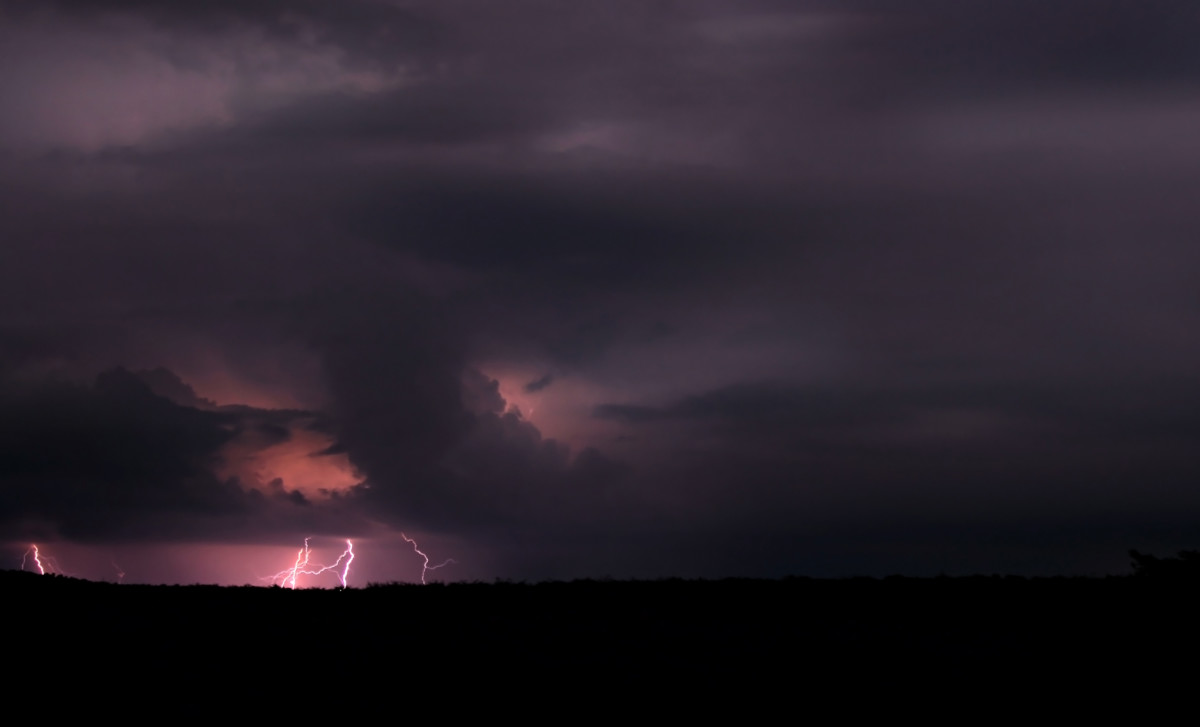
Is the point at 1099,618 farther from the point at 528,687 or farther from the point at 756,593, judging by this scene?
the point at 528,687

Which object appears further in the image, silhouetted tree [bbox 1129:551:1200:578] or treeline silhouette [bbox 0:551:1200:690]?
silhouetted tree [bbox 1129:551:1200:578]

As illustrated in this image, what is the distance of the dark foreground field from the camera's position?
20.4 m

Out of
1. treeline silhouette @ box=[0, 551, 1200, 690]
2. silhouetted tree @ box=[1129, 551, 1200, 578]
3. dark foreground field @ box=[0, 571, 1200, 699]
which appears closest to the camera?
dark foreground field @ box=[0, 571, 1200, 699]

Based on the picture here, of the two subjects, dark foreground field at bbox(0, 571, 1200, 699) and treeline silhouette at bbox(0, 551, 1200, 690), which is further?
treeline silhouette at bbox(0, 551, 1200, 690)

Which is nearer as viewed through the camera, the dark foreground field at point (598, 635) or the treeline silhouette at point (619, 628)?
the dark foreground field at point (598, 635)

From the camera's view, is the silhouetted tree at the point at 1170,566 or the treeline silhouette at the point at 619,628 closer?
the treeline silhouette at the point at 619,628

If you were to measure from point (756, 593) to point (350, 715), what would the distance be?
12.3m

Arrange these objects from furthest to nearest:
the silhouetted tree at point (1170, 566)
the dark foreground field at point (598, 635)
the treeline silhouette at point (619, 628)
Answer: the silhouetted tree at point (1170, 566) < the treeline silhouette at point (619, 628) < the dark foreground field at point (598, 635)

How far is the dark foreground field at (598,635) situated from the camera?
66.9 feet

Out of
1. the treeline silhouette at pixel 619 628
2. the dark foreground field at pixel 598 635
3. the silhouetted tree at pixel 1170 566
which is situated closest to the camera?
the dark foreground field at pixel 598 635

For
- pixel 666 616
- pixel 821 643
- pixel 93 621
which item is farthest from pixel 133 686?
pixel 821 643

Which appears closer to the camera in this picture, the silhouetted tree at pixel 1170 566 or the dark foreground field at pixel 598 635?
the dark foreground field at pixel 598 635

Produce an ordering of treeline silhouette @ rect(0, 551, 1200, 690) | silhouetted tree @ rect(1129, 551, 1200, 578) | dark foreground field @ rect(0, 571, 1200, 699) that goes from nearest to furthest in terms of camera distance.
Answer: dark foreground field @ rect(0, 571, 1200, 699) < treeline silhouette @ rect(0, 551, 1200, 690) < silhouetted tree @ rect(1129, 551, 1200, 578)

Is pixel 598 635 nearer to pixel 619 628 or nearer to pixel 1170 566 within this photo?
pixel 619 628
